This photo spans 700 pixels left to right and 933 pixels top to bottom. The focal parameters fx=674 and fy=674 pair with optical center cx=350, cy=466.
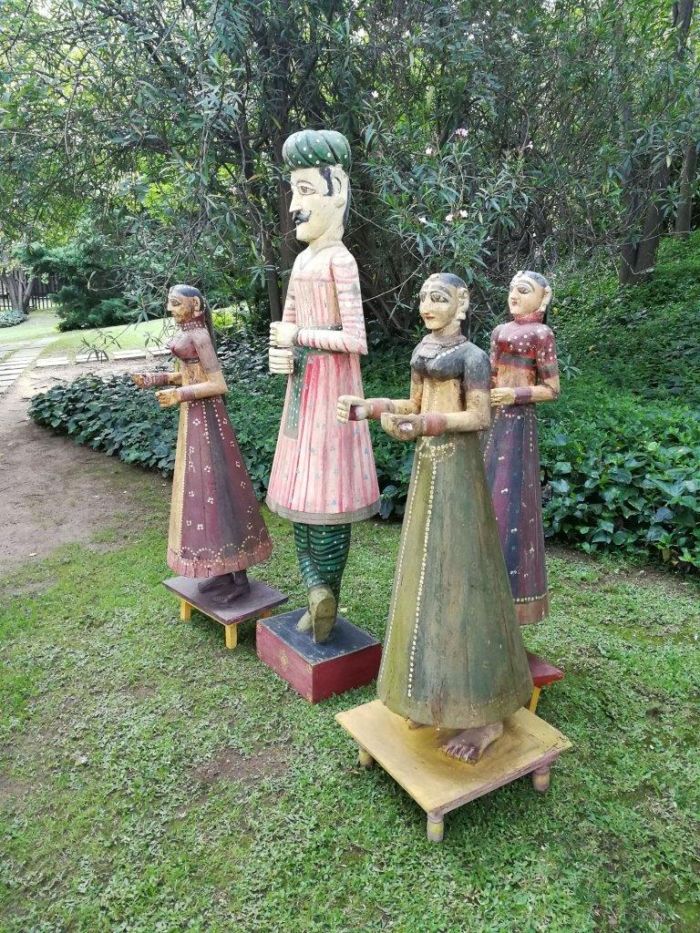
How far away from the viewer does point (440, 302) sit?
7.16ft

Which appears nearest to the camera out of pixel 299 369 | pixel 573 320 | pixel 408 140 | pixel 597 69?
pixel 299 369

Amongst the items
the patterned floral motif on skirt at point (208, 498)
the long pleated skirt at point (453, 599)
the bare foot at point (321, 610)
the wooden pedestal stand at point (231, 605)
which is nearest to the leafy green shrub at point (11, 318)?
the wooden pedestal stand at point (231, 605)

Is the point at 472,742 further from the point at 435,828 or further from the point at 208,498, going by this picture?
the point at 208,498

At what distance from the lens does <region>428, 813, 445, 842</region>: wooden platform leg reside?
2254 mm

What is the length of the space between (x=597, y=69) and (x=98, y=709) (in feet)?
18.0

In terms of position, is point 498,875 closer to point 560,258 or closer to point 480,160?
point 480,160

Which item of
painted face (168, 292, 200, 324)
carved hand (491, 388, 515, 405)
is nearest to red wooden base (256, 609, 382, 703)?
carved hand (491, 388, 515, 405)

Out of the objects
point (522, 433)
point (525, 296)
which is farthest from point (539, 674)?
point (525, 296)

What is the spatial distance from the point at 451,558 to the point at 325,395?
3.23 feet

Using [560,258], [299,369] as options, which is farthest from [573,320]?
[299,369]

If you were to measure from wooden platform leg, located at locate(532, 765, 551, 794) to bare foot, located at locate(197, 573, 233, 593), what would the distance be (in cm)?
188

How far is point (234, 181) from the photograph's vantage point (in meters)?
5.42

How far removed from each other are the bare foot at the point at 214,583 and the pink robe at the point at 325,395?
90 cm

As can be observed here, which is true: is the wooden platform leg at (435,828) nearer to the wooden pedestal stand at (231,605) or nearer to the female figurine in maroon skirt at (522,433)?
the female figurine in maroon skirt at (522,433)
